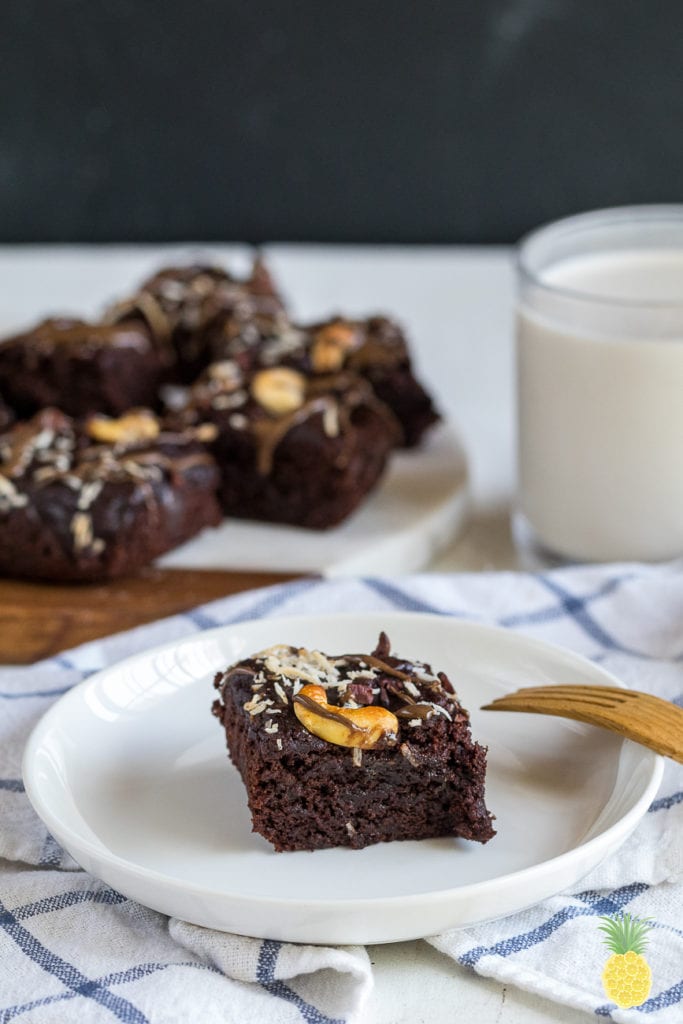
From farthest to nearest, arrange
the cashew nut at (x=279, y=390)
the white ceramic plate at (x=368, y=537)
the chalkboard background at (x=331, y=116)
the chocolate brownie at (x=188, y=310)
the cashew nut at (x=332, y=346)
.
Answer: the chalkboard background at (x=331, y=116) → the chocolate brownie at (x=188, y=310) → the cashew nut at (x=332, y=346) → the cashew nut at (x=279, y=390) → the white ceramic plate at (x=368, y=537)

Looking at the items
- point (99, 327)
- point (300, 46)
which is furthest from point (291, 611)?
point (300, 46)

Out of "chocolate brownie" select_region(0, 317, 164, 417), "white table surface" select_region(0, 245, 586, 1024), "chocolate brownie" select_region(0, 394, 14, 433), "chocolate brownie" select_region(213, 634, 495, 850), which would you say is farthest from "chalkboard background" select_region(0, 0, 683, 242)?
"chocolate brownie" select_region(213, 634, 495, 850)

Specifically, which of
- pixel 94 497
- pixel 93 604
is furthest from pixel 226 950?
pixel 94 497

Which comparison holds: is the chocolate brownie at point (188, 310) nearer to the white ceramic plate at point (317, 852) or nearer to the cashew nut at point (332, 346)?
the cashew nut at point (332, 346)

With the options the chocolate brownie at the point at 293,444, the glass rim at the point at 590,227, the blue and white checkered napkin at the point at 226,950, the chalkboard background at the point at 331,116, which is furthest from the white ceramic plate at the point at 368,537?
the chalkboard background at the point at 331,116

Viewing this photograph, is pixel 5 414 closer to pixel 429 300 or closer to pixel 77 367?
pixel 77 367

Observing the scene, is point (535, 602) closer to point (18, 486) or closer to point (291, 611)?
point (291, 611)

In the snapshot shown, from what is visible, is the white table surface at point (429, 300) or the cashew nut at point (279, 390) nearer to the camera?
the cashew nut at point (279, 390)
